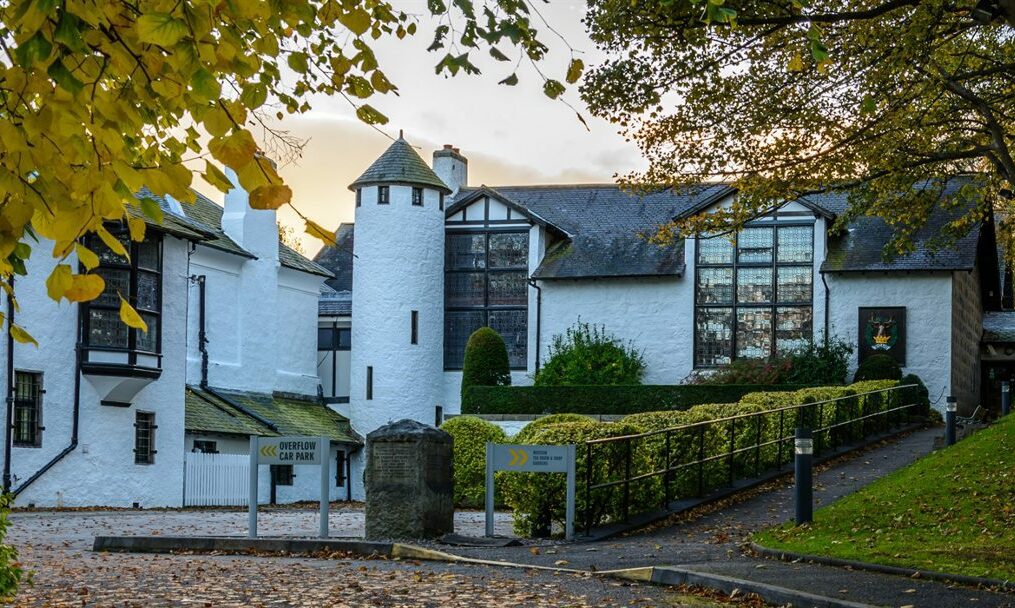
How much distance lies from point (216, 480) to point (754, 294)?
17079mm

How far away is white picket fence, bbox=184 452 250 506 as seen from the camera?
33094 mm

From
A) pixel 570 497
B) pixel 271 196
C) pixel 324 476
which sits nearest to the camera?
pixel 271 196

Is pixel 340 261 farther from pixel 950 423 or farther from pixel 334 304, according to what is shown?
pixel 950 423

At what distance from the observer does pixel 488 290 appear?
4516 centimetres

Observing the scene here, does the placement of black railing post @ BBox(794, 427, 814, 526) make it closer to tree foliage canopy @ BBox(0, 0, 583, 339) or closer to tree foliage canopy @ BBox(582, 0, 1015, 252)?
tree foliage canopy @ BBox(582, 0, 1015, 252)

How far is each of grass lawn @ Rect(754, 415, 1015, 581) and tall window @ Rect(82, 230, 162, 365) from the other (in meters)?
16.2

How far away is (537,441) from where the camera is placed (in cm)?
1786

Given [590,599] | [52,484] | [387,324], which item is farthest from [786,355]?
[590,599]

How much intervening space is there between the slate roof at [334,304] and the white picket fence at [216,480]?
1170 cm

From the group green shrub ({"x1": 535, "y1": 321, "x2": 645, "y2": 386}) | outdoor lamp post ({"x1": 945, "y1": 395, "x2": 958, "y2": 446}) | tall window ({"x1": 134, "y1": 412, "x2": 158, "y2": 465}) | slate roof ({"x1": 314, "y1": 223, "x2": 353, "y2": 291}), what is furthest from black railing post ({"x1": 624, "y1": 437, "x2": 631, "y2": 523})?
slate roof ({"x1": 314, "y1": 223, "x2": 353, "y2": 291})

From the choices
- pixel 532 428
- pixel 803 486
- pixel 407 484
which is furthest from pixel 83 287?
pixel 532 428

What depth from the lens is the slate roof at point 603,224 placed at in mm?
43719

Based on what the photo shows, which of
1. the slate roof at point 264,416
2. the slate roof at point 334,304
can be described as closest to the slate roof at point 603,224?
the slate roof at point 334,304

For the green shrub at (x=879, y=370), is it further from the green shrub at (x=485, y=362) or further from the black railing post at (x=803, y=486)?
the black railing post at (x=803, y=486)
